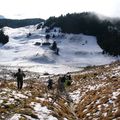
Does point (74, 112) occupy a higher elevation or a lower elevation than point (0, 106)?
lower

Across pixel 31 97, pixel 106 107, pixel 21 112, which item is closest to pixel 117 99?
pixel 106 107

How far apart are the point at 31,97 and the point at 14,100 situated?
3.90 m

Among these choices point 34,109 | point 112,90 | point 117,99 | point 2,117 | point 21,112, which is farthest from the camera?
point 112,90

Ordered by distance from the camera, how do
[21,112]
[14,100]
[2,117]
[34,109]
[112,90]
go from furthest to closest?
[112,90]
[14,100]
[34,109]
[21,112]
[2,117]

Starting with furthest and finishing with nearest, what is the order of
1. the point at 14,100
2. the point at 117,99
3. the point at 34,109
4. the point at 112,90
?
the point at 112,90 → the point at 117,99 → the point at 14,100 → the point at 34,109

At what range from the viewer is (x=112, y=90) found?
37406 mm

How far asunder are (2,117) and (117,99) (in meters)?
12.6

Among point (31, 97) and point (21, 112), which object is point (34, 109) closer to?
point (21, 112)

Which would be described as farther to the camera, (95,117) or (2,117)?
(95,117)

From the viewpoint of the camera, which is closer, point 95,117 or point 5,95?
point 95,117

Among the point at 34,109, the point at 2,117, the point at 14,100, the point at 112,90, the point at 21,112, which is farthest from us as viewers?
the point at 112,90

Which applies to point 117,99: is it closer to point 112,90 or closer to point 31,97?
point 112,90

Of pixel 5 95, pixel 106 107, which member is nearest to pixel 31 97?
pixel 5 95

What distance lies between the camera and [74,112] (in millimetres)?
34000
